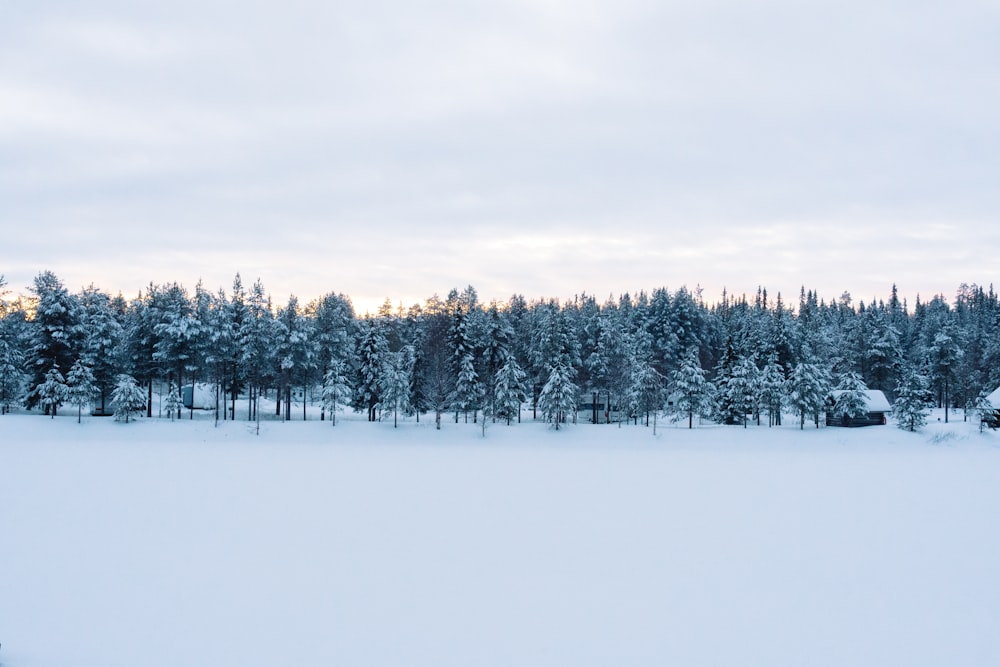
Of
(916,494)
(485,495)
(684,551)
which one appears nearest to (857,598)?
(684,551)

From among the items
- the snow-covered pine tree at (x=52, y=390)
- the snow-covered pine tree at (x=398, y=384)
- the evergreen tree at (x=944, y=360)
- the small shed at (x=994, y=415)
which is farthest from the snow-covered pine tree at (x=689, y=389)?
the snow-covered pine tree at (x=52, y=390)

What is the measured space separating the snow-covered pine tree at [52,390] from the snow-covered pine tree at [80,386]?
1.65 feet

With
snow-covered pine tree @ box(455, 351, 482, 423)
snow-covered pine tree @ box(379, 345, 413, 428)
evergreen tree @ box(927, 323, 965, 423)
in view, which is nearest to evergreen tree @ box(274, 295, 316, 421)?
snow-covered pine tree @ box(379, 345, 413, 428)

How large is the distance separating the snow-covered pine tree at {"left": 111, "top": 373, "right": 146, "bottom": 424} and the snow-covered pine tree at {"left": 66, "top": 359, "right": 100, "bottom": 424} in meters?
2.50

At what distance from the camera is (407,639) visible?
42.0ft

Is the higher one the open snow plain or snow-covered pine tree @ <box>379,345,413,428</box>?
snow-covered pine tree @ <box>379,345,413,428</box>

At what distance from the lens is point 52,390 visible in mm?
56438

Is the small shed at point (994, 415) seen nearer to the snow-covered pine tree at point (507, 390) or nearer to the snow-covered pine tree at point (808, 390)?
the snow-covered pine tree at point (808, 390)

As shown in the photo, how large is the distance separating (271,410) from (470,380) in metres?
26.4

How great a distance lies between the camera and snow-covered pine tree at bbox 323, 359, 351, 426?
194ft

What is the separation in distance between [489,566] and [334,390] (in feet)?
146

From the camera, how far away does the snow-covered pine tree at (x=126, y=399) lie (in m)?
55.8

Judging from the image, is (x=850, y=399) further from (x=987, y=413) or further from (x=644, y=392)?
(x=644, y=392)

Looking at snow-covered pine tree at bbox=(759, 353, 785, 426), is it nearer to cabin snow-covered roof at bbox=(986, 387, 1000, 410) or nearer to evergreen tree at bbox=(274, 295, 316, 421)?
cabin snow-covered roof at bbox=(986, 387, 1000, 410)
